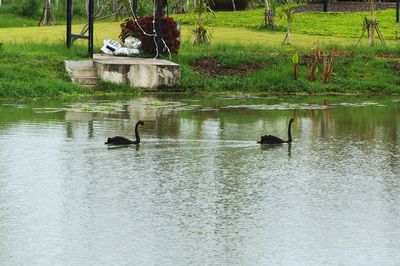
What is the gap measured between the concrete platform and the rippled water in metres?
4.12

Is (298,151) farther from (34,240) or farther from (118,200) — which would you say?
(34,240)

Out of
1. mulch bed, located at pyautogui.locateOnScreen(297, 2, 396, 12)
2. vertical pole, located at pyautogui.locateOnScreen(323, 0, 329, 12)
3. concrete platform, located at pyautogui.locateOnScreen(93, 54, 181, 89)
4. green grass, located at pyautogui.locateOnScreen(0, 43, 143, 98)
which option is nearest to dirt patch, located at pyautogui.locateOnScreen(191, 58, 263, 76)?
concrete platform, located at pyautogui.locateOnScreen(93, 54, 181, 89)

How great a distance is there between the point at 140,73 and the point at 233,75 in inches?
117

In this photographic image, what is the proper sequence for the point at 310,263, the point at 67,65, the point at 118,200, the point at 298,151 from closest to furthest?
the point at 310,263 < the point at 118,200 < the point at 298,151 < the point at 67,65

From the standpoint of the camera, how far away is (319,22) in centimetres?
4909

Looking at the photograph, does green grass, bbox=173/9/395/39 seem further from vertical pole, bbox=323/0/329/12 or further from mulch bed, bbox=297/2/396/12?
mulch bed, bbox=297/2/396/12

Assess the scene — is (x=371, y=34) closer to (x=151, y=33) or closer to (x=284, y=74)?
(x=284, y=74)

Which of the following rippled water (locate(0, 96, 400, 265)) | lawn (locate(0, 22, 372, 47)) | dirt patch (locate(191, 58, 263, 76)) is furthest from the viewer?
lawn (locate(0, 22, 372, 47))

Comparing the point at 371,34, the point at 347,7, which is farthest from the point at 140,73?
the point at 347,7

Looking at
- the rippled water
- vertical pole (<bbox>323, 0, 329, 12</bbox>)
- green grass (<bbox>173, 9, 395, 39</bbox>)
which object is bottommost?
the rippled water

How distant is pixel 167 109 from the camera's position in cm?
2656

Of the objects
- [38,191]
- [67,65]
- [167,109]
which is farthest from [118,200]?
[67,65]

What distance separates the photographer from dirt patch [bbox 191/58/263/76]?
32484 mm

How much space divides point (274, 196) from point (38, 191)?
3257 millimetres
